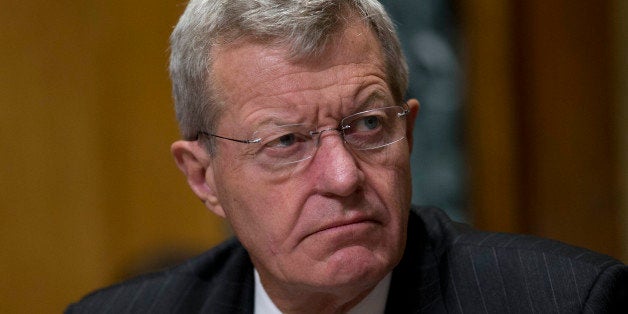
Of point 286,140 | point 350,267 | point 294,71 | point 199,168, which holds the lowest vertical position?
point 350,267

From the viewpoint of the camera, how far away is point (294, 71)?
6.57ft

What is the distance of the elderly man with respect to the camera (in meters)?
1.99

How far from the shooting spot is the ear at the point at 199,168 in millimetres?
2281

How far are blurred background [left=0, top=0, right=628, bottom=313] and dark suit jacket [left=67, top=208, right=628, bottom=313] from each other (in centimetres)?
92

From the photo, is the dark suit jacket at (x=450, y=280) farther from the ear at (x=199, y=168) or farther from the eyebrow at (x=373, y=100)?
the eyebrow at (x=373, y=100)

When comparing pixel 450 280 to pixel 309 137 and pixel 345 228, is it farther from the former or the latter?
pixel 309 137

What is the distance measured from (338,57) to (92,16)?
176 centimetres

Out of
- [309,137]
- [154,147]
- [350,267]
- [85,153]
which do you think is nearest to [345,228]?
[350,267]

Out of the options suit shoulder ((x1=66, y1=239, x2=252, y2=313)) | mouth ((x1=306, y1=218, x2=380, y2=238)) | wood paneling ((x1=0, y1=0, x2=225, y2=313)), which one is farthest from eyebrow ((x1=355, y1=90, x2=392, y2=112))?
wood paneling ((x1=0, y1=0, x2=225, y2=313))

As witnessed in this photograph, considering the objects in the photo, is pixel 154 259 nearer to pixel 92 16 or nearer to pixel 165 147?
pixel 165 147

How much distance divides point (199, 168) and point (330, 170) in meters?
0.48

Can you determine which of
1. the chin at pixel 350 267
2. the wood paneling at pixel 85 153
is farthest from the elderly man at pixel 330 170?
the wood paneling at pixel 85 153

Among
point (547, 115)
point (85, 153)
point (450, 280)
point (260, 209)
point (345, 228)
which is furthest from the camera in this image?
point (85, 153)

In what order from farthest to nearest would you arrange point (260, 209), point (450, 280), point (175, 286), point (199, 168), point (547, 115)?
point (547, 115) < point (175, 286) < point (199, 168) < point (450, 280) < point (260, 209)
